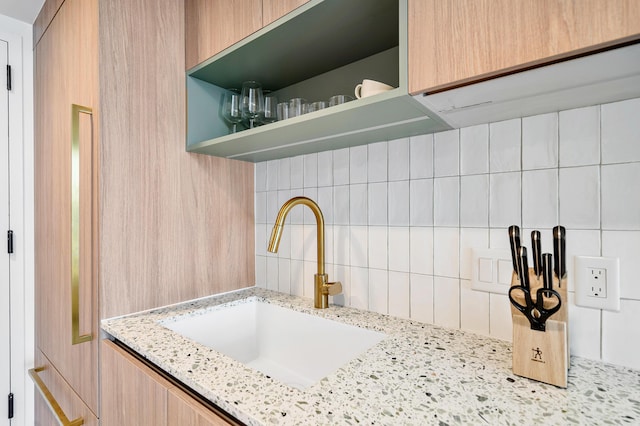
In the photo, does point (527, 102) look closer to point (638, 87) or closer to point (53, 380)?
point (638, 87)

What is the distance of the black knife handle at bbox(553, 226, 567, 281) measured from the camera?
0.61 meters

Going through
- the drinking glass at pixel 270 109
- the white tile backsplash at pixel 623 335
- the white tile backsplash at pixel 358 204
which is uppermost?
the drinking glass at pixel 270 109

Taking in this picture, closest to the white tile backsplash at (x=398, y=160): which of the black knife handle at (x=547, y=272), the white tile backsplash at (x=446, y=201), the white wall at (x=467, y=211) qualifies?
the white wall at (x=467, y=211)

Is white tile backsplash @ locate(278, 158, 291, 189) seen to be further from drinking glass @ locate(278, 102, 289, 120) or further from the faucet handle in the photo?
the faucet handle

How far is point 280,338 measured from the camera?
116cm

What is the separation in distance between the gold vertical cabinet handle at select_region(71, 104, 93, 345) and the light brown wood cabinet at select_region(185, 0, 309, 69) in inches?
16.1

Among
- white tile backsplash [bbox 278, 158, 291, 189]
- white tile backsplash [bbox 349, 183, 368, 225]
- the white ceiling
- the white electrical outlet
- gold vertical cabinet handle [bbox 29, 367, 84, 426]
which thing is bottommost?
gold vertical cabinet handle [bbox 29, 367, 84, 426]

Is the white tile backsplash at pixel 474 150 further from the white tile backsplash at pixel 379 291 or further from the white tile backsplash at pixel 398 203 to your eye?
the white tile backsplash at pixel 379 291

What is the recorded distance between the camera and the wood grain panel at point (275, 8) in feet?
2.70

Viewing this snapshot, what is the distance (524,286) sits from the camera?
62 cm

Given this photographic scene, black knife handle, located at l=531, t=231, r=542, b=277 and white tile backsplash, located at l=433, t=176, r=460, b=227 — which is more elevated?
white tile backsplash, located at l=433, t=176, r=460, b=227

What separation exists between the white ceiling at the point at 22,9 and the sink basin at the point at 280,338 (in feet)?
4.97

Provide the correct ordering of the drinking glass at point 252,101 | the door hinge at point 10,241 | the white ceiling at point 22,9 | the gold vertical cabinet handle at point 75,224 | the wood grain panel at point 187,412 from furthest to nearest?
the door hinge at point 10,241, the white ceiling at point 22,9, the drinking glass at point 252,101, the gold vertical cabinet handle at point 75,224, the wood grain panel at point 187,412

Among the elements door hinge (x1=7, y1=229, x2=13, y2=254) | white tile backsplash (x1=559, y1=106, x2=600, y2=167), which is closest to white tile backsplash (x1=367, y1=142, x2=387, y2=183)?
white tile backsplash (x1=559, y1=106, x2=600, y2=167)
